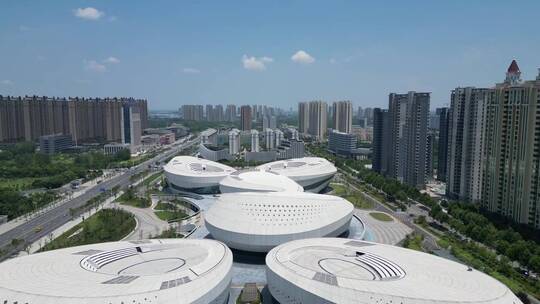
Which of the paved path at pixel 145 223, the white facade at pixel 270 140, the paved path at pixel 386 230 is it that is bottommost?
the paved path at pixel 386 230

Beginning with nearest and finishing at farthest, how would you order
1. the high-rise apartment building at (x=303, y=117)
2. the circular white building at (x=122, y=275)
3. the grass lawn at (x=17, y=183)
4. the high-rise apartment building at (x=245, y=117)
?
the circular white building at (x=122, y=275)
the grass lawn at (x=17, y=183)
the high-rise apartment building at (x=303, y=117)
the high-rise apartment building at (x=245, y=117)

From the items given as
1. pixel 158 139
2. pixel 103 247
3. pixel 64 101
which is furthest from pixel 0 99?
pixel 103 247

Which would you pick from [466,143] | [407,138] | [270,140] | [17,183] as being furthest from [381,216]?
[17,183]

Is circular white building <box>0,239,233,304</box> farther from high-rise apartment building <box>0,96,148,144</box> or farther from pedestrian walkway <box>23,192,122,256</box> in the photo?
high-rise apartment building <box>0,96,148,144</box>

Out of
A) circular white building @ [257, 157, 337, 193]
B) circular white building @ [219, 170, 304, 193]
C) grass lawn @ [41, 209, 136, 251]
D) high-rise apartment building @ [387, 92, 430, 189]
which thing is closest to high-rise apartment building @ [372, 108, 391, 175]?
high-rise apartment building @ [387, 92, 430, 189]

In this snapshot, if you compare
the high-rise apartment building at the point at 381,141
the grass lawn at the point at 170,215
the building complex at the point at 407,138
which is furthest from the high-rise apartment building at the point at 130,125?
the building complex at the point at 407,138

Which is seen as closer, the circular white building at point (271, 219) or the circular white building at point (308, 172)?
the circular white building at point (271, 219)

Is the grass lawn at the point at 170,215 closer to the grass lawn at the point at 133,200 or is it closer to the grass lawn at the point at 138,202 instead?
the grass lawn at the point at 138,202
